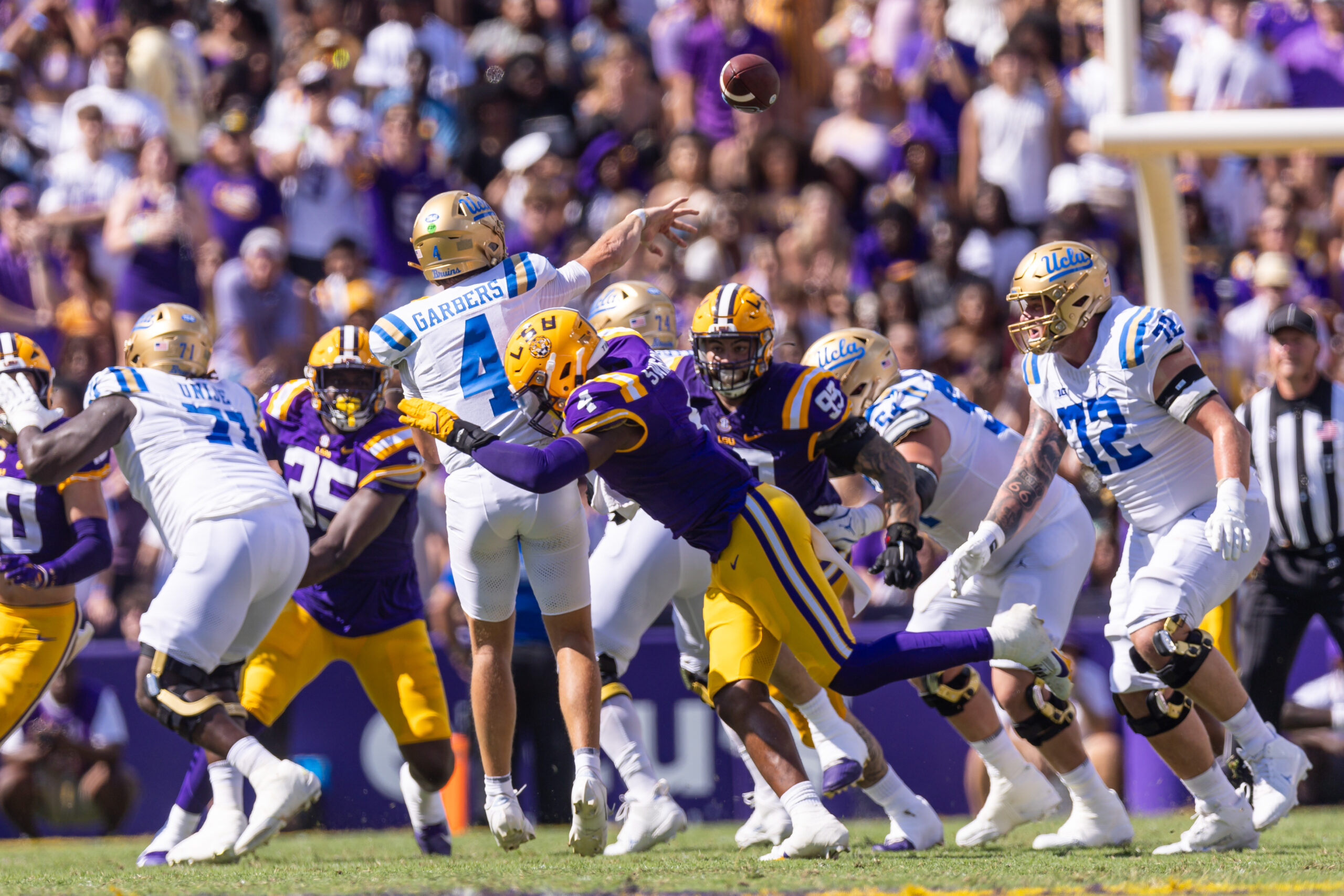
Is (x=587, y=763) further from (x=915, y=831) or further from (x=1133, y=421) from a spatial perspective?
(x=1133, y=421)

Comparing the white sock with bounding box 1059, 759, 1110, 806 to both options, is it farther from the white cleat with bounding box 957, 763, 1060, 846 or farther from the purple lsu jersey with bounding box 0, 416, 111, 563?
the purple lsu jersey with bounding box 0, 416, 111, 563

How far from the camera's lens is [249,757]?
6.55 metres

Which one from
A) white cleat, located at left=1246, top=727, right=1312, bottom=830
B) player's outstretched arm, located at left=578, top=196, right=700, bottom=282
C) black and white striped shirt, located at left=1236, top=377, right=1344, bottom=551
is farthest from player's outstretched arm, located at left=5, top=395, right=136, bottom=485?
black and white striped shirt, located at left=1236, top=377, right=1344, bottom=551

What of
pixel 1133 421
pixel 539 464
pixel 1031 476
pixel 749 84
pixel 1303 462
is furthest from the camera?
pixel 1303 462

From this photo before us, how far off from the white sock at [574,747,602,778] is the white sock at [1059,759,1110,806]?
1960mm

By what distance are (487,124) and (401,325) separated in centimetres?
731

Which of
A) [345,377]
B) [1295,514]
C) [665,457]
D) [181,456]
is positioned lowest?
[1295,514]

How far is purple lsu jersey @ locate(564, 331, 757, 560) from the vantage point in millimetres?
5859

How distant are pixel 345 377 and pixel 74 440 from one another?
1.22 m

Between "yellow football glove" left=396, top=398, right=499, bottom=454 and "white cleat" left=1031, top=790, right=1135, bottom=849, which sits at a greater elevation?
"yellow football glove" left=396, top=398, right=499, bottom=454

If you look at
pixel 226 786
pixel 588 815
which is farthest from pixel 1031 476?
pixel 226 786

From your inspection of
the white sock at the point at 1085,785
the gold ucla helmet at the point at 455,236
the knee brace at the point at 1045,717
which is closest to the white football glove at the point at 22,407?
the gold ucla helmet at the point at 455,236

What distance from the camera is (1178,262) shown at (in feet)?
31.3

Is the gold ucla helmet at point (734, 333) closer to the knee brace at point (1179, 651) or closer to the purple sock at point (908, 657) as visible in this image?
the purple sock at point (908, 657)
